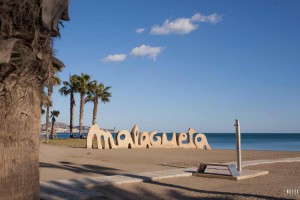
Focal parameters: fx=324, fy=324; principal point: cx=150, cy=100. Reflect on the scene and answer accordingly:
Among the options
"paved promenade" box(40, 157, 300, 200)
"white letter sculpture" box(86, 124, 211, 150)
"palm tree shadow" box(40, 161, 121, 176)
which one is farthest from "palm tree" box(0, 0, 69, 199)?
"white letter sculpture" box(86, 124, 211, 150)

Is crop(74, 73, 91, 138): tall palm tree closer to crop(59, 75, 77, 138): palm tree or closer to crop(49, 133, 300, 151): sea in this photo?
crop(59, 75, 77, 138): palm tree

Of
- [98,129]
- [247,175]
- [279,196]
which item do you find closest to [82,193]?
[279,196]

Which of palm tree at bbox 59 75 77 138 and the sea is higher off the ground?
palm tree at bbox 59 75 77 138

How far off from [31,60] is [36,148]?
114 centimetres

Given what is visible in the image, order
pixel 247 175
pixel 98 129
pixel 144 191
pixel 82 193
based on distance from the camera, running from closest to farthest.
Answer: pixel 82 193, pixel 144 191, pixel 247 175, pixel 98 129

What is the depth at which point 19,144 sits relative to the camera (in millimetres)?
4031

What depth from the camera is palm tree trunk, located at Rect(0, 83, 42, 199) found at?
3.96 metres

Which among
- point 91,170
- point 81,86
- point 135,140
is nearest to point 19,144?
point 91,170

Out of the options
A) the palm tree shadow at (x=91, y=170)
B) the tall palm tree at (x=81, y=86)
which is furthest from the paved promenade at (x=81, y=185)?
the tall palm tree at (x=81, y=86)

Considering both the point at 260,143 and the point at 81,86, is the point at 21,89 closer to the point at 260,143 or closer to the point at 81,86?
the point at 81,86

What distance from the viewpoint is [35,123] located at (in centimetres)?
428

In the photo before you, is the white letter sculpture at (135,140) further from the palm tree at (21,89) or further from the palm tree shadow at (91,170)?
the palm tree at (21,89)

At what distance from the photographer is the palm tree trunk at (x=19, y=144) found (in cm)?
396

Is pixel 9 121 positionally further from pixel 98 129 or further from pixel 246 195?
pixel 98 129
